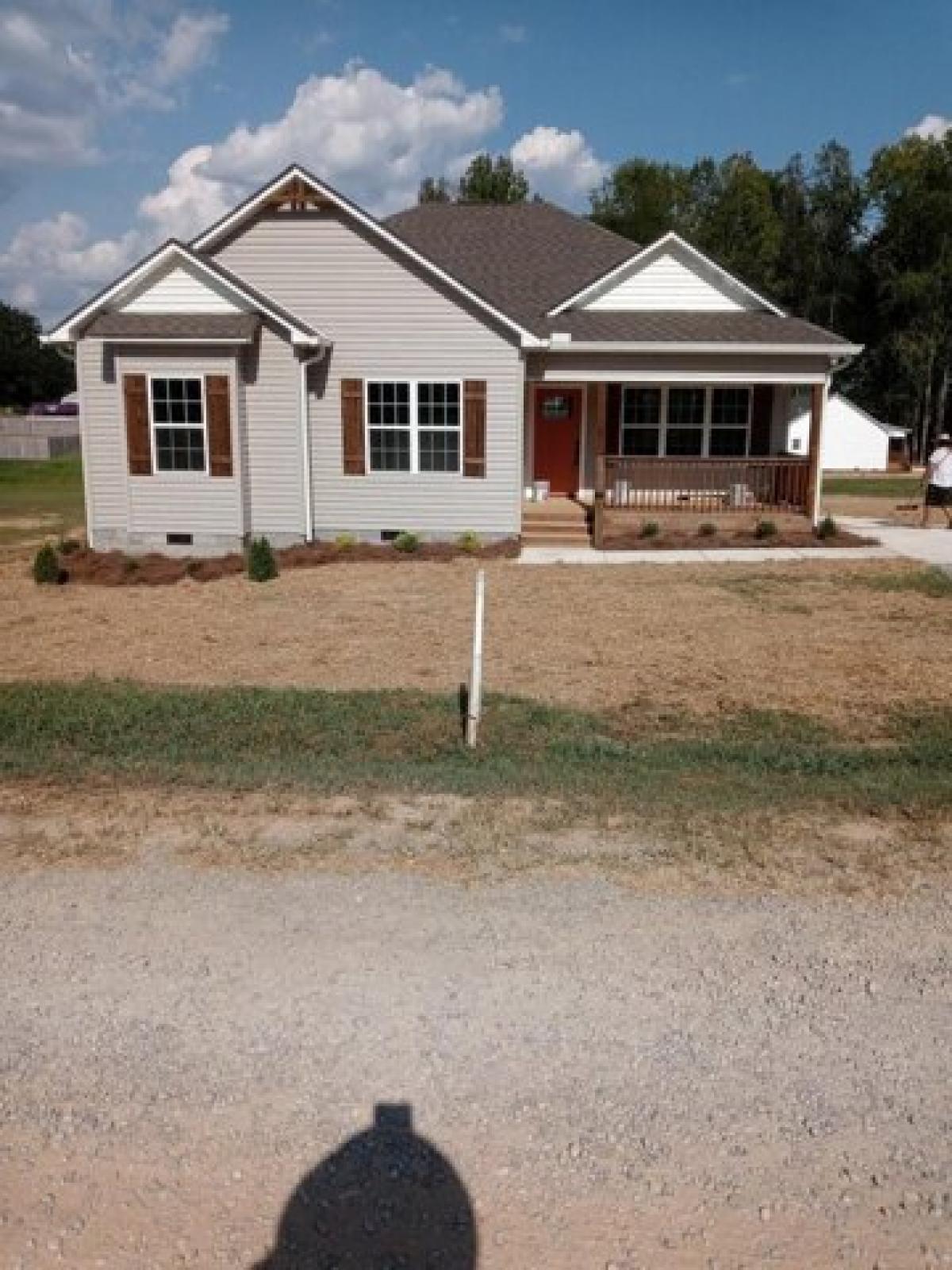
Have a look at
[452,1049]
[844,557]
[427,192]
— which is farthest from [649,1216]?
[427,192]

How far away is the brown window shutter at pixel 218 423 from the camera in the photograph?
1566cm

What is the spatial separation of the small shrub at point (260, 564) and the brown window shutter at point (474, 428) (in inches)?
153

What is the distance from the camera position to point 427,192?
4803 centimetres

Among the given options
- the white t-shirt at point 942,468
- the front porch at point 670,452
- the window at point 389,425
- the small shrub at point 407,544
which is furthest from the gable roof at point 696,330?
the small shrub at point 407,544

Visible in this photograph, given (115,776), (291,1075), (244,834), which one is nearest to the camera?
(291,1075)

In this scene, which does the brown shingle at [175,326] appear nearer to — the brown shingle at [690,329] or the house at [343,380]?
the house at [343,380]

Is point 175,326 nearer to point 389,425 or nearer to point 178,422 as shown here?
point 178,422

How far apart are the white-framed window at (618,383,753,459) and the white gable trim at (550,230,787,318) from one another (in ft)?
5.51

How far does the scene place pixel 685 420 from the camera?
19.4 m

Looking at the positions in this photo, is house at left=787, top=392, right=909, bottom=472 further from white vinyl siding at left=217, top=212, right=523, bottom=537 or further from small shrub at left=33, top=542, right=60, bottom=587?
small shrub at left=33, top=542, right=60, bottom=587

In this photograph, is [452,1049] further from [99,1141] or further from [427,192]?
[427,192]

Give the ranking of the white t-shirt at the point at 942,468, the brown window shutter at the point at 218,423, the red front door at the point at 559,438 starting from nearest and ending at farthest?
the brown window shutter at the point at 218,423
the white t-shirt at the point at 942,468
the red front door at the point at 559,438

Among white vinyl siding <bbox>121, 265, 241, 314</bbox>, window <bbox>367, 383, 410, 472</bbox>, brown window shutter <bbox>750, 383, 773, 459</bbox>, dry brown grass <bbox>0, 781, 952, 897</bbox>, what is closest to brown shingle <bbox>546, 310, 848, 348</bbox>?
brown window shutter <bbox>750, 383, 773, 459</bbox>

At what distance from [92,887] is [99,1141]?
1770 mm
